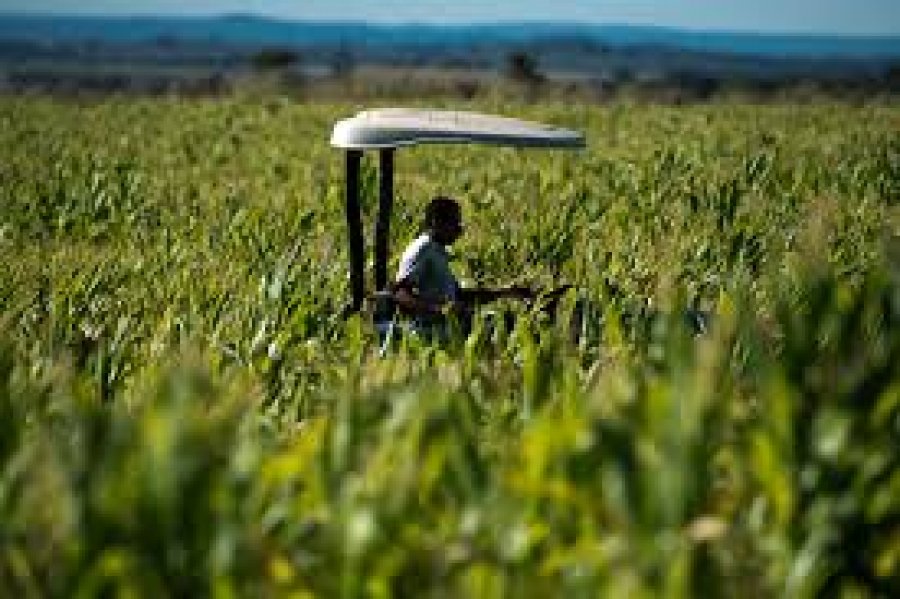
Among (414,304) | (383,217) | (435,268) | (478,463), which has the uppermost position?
(478,463)

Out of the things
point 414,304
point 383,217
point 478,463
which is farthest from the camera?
point 383,217

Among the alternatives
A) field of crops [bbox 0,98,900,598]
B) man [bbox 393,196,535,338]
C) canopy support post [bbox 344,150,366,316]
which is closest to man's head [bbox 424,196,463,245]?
man [bbox 393,196,535,338]

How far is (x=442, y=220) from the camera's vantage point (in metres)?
7.03

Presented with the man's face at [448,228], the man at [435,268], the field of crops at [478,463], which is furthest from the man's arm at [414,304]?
the field of crops at [478,463]

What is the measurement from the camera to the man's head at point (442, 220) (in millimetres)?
7020

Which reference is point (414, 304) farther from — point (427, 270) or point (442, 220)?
point (442, 220)

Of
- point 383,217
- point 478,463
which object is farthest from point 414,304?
point 478,463

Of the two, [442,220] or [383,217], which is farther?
[383,217]

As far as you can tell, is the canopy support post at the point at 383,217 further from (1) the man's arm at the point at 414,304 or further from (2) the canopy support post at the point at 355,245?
(1) the man's arm at the point at 414,304

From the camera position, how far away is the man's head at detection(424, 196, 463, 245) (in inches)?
276

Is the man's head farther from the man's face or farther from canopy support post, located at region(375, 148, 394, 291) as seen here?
canopy support post, located at region(375, 148, 394, 291)

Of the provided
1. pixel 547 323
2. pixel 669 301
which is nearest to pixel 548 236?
pixel 547 323

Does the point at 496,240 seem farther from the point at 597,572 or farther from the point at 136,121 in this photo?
the point at 136,121

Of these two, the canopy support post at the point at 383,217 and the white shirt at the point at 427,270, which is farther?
the canopy support post at the point at 383,217
